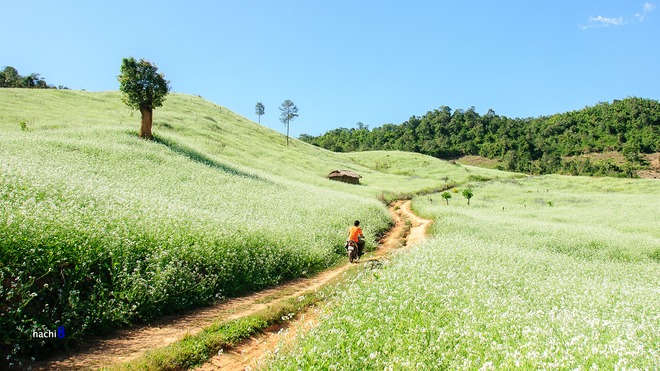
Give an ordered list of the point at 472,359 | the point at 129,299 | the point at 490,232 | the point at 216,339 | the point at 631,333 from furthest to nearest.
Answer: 1. the point at 490,232
2. the point at 129,299
3. the point at 216,339
4. the point at 631,333
5. the point at 472,359

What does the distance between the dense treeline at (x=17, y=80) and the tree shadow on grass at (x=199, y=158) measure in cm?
8310

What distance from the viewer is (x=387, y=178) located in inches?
2347

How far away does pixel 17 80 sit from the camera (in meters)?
82.8

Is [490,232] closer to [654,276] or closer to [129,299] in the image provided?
[654,276]

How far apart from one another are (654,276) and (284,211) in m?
16.8

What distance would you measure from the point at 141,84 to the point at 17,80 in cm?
9243

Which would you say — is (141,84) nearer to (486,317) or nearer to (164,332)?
(164,332)

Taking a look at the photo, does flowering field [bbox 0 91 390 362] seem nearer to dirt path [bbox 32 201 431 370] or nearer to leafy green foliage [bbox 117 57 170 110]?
dirt path [bbox 32 201 431 370]

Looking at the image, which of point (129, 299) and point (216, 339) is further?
point (129, 299)

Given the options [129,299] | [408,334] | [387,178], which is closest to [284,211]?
[129,299]

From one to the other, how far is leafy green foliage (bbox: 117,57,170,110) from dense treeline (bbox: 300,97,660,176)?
106 metres

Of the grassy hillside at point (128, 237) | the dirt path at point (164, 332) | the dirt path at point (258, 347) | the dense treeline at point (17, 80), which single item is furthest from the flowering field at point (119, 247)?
the dense treeline at point (17, 80)

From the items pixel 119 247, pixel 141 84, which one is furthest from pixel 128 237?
pixel 141 84

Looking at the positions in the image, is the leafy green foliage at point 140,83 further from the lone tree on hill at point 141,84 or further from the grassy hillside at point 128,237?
the grassy hillside at point 128,237
